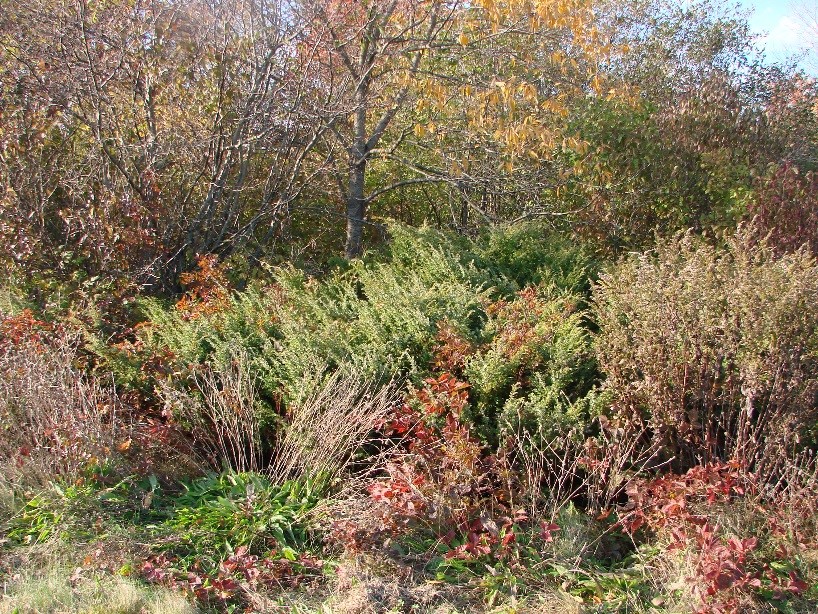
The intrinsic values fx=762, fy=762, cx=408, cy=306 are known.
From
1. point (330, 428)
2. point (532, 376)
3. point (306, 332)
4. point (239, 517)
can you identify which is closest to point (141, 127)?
point (306, 332)

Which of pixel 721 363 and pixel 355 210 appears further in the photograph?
pixel 355 210

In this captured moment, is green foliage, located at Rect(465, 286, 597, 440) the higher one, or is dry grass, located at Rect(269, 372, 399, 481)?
green foliage, located at Rect(465, 286, 597, 440)

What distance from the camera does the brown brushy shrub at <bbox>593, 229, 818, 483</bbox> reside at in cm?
382

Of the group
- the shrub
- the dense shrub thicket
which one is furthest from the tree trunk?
the shrub

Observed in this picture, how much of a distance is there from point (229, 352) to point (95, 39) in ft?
11.6

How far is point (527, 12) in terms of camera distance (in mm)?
6750

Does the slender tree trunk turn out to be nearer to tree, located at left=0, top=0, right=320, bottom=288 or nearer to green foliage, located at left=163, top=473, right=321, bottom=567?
tree, located at left=0, top=0, right=320, bottom=288

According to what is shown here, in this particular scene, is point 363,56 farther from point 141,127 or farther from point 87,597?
point 87,597

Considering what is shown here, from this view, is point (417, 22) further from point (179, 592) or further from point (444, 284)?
point (179, 592)

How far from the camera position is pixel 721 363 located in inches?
157

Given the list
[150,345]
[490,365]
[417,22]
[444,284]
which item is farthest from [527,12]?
[150,345]

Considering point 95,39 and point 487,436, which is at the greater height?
point 95,39

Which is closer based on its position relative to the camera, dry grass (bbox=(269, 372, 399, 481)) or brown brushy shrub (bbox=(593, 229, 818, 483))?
brown brushy shrub (bbox=(593, 229, 818, 483))

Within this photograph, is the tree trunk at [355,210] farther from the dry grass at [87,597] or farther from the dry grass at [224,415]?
the dry grass at [87,597]
